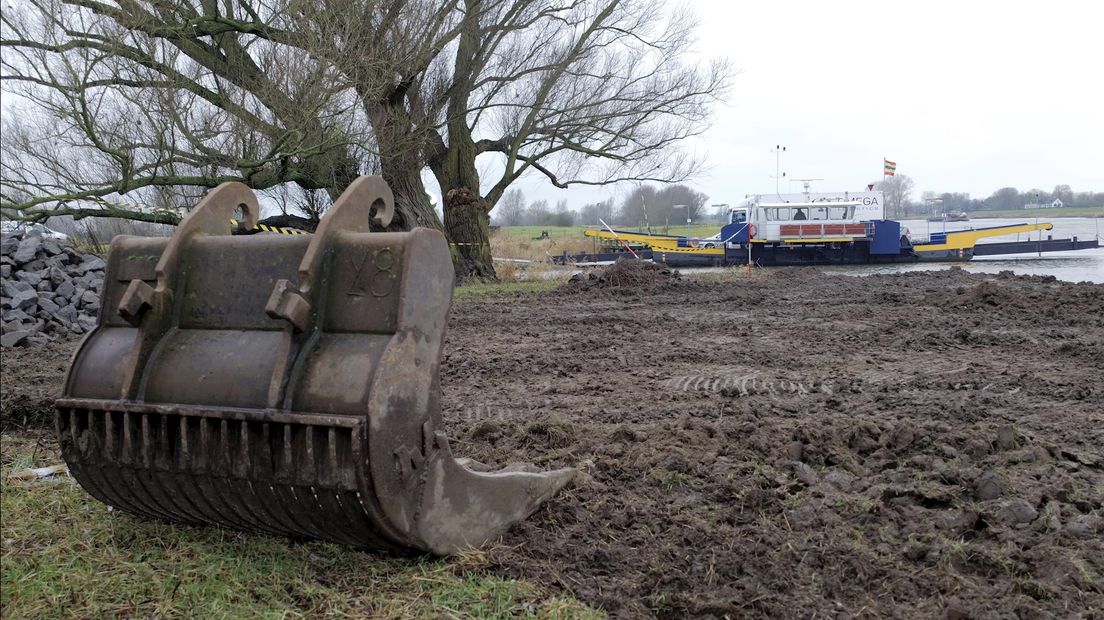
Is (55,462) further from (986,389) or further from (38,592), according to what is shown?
(986,389)

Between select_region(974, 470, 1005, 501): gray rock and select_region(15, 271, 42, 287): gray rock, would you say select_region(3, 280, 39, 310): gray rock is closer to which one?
select_region(15, 271, 42, 287): gray rock

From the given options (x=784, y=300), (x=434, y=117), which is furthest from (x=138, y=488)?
(x=434, y=117)

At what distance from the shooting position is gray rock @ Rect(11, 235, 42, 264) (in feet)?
38.0

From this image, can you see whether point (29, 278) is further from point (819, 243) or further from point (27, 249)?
point (819, 243)

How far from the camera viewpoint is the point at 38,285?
11.3 m

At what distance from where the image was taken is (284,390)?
2.81 metres

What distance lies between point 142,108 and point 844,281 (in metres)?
13.3

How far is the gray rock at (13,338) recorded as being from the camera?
9654mm

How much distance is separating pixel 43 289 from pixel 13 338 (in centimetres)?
180

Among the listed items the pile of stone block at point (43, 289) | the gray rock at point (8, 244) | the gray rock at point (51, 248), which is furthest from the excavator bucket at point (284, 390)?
the gray rock at point (51, 248)

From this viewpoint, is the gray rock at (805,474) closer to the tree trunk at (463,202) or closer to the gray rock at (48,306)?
the gray rock at (48,306)

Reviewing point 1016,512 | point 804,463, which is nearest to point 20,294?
point 804,463

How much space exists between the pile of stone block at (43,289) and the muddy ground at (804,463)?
1.17 meters

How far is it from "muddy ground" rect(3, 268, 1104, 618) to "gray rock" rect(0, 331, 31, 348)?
59 cm
